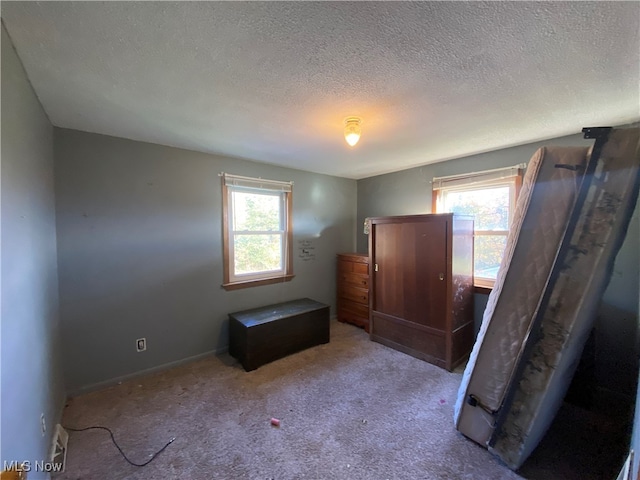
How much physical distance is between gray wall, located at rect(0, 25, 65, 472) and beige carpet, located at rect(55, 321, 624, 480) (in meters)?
0.42

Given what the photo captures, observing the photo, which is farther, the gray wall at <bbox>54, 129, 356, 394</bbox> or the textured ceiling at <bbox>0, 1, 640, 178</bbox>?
the gray wall at <bbox>54, 129, 356, 394</bbox>

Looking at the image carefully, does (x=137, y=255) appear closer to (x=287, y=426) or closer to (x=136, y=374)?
(x=136, y=374)

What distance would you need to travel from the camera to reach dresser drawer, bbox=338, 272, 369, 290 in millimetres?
3504

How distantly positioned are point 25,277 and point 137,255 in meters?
1.13

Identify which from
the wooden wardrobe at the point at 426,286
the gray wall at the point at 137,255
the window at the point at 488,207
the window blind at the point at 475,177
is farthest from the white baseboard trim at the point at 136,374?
the window blind at the point at 475,177

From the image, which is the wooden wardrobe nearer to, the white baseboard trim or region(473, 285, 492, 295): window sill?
region(473, 285, 492, 295): window sill

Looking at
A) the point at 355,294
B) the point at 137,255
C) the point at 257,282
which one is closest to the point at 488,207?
the point at 355,294

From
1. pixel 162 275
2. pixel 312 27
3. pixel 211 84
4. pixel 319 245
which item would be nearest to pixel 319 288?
pixel 319 245

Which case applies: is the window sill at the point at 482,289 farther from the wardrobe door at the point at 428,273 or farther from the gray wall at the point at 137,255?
the gray wall at the point at 137,255

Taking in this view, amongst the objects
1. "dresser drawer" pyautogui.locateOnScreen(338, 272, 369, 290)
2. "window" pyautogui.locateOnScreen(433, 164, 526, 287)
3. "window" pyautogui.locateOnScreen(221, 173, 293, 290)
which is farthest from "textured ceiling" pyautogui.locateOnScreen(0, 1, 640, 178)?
"dresser drawer" pyautogui.locateOnScreen(338, 272, 369, 290)

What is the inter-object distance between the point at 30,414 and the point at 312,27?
2.22 metres

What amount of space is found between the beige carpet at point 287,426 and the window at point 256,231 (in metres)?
1.07

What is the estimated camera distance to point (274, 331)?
2.73 meters

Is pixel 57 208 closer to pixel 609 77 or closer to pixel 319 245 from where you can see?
pixel 319 245
